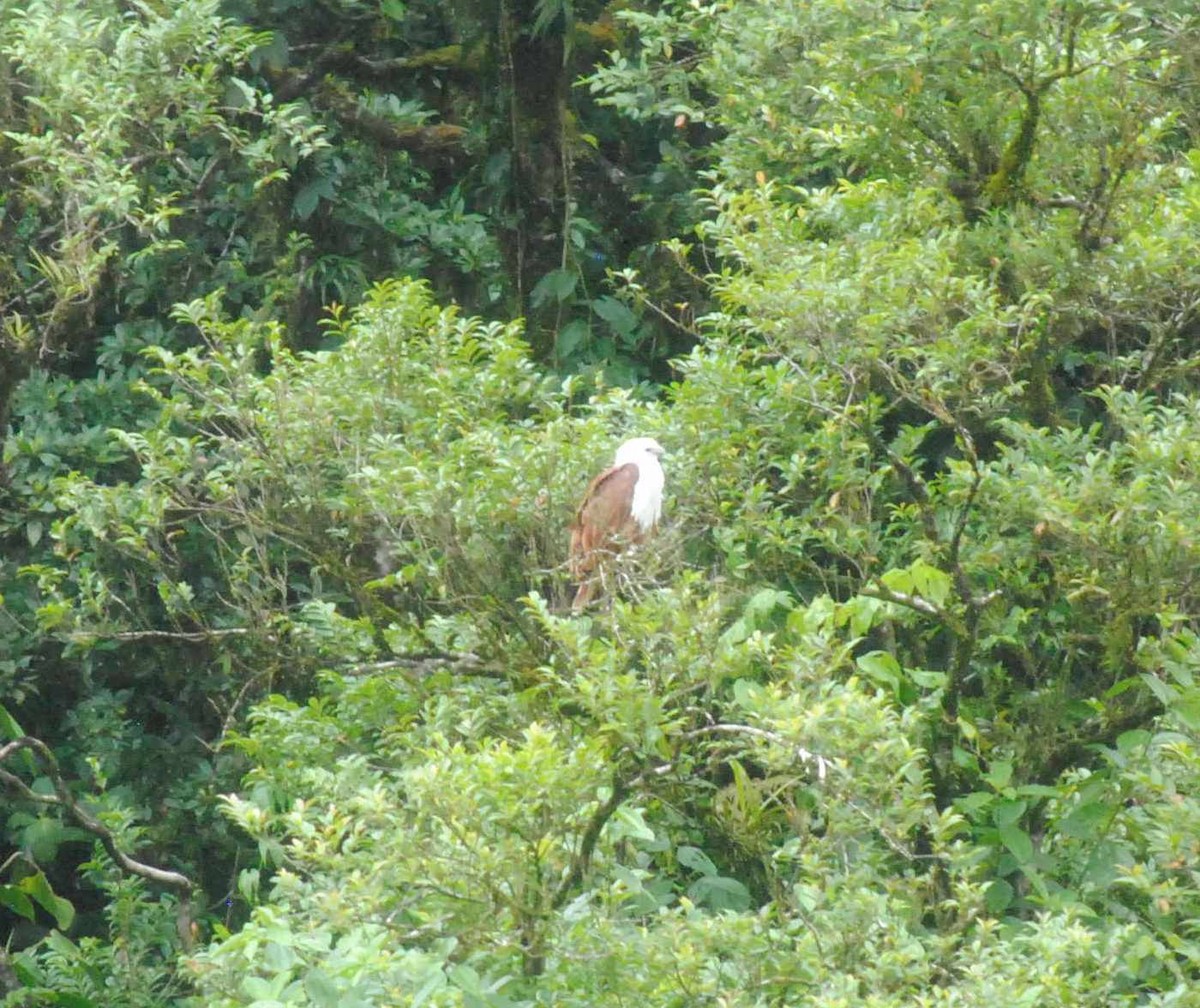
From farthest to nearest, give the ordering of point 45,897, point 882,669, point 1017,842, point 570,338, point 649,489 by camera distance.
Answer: point 570,338 < point 45,897 < point 649,489 < point 882,669 < point 1017,842

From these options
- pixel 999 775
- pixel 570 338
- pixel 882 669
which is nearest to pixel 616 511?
pixel 882 669

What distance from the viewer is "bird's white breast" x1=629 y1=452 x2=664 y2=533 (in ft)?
15.0

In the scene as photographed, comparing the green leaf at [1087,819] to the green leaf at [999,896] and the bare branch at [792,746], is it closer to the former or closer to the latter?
the green leaf at [999,896]

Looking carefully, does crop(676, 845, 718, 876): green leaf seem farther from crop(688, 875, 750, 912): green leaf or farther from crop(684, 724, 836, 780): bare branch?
crop(684, 724, 836, 780): bare branch

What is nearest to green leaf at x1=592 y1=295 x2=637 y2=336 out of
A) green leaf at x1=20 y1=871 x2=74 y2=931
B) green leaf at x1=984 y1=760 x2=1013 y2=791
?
green leaf at x1=20 y1=871 x2=74 y2=931

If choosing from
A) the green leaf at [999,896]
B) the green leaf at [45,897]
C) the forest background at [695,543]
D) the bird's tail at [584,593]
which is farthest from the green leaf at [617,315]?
the green leaf at [999,896]

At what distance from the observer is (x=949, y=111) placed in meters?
4.77

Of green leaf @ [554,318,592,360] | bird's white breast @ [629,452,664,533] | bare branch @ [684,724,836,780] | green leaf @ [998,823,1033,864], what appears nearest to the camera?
bare branch @ [684,724,836,780]

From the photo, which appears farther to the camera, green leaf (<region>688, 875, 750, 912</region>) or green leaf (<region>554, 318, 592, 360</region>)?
green leaf (<region>554, 318, 592, 360</region>)

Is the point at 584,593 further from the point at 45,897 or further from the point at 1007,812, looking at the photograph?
the point at 45,897

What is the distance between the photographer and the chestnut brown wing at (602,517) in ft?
13.9

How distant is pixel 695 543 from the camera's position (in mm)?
4832

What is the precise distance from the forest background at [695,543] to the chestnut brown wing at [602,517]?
0.06 metres

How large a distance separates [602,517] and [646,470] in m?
0.28
